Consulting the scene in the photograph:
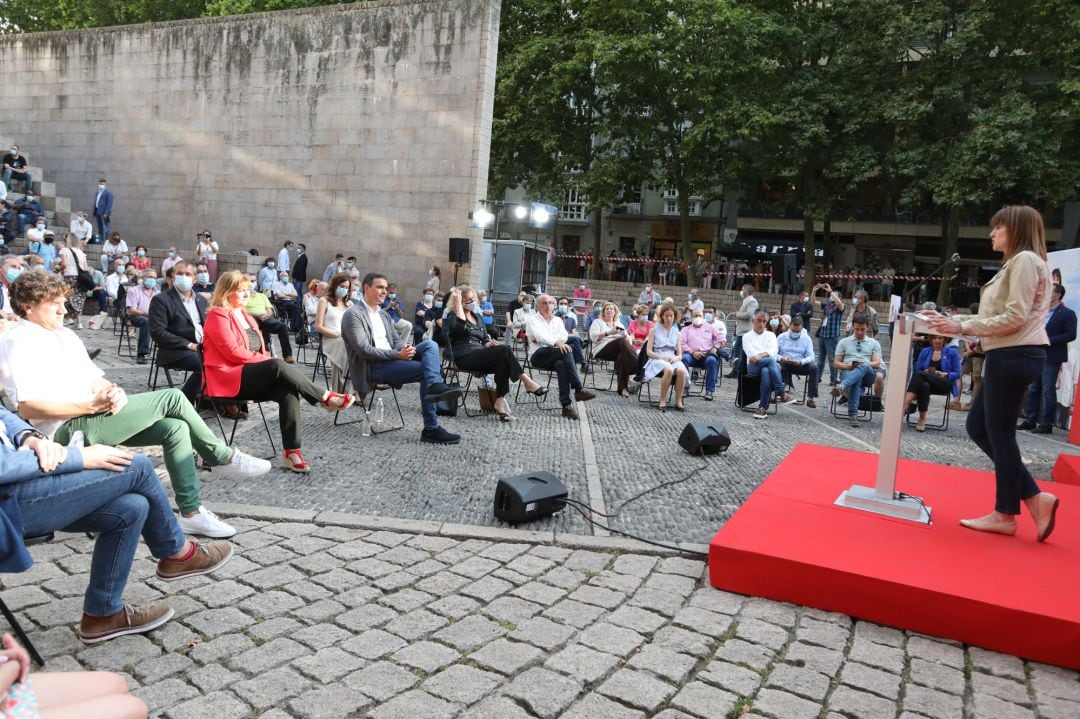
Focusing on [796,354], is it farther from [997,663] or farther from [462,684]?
[462,684]

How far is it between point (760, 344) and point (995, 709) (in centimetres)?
785

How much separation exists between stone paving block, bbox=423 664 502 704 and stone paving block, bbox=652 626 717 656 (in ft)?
2.52

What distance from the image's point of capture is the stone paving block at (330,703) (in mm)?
2416

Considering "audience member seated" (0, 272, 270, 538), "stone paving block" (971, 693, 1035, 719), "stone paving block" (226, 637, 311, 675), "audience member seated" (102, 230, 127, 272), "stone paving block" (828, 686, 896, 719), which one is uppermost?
"audience member seated" (102, 230, 127, 272)

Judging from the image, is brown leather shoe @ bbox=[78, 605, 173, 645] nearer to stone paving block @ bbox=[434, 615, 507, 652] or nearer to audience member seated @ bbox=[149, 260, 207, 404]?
stone paving block @ bbox=[434, 615, 507, 652]

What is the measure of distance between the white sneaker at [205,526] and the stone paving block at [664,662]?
2275mm

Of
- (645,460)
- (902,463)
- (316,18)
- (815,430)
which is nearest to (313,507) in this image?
(645,460)

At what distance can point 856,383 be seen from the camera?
976cm

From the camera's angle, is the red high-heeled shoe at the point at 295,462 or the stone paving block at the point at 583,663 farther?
the red high-heeled shoe at the point at 295,462

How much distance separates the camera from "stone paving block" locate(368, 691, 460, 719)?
2.43m

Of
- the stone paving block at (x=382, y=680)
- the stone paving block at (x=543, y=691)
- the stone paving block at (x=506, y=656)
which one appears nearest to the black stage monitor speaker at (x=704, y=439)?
the stone paving block at (x=506, y=656)

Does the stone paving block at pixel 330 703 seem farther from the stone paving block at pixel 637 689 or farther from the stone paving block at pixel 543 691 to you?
the stone paving block at pixel 637 689

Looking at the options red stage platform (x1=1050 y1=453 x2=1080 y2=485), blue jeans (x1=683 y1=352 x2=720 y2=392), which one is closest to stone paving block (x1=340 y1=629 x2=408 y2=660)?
red stage platform (x1=1050 y1=453 x2=1080 y2=485)

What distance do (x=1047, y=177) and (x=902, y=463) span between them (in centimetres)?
2334
